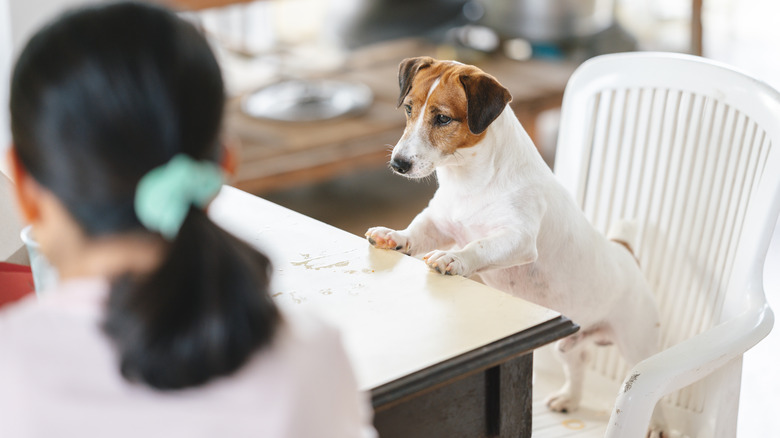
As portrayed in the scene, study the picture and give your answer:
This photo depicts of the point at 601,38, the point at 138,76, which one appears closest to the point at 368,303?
the point at 138,76

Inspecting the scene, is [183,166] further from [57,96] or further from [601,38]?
[601,38]

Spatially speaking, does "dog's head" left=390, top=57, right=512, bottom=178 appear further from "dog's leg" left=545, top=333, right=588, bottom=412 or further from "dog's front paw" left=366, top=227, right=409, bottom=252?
"dog's leg" left=545, top=333, right=588, bottom=412

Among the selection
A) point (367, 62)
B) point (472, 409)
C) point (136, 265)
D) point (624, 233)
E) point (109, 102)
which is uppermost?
point (109, 102)

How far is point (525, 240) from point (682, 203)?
0.45 m

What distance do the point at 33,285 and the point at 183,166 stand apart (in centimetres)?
60

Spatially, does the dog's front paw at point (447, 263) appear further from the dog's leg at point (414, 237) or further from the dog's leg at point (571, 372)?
the dog's leg at point (571, 372)

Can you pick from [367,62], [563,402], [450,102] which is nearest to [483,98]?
[450,102]

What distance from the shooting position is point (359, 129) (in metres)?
3.06

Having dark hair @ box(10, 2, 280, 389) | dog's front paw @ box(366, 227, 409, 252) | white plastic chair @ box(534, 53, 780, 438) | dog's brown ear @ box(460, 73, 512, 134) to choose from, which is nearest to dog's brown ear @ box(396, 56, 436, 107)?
dog's brown ear @ box(460, 73, 512, 134)

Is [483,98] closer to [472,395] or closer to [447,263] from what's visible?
[447,263]

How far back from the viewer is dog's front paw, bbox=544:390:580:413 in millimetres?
1518

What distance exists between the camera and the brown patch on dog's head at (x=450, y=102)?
1.26m

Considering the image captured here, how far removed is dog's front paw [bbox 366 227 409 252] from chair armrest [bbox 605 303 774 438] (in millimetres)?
364

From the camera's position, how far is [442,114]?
1.31 m
